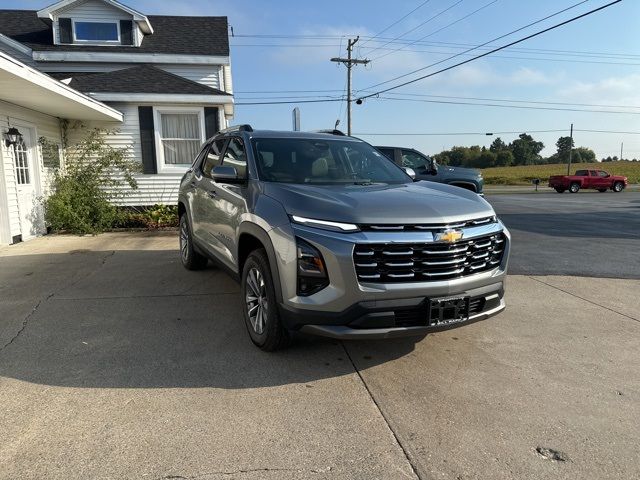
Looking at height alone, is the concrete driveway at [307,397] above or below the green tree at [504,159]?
below

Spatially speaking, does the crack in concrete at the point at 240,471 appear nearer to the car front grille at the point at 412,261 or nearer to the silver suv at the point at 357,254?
the silver suv at the point at 357,254

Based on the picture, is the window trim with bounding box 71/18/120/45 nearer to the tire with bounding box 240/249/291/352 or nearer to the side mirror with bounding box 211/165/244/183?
the side mirror with bounding box 211/165/244/183

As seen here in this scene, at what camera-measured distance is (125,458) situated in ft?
8.32

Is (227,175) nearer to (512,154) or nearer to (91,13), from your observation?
(91,13)

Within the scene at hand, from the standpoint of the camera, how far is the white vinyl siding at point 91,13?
1580 centimetres

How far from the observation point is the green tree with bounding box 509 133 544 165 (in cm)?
11362

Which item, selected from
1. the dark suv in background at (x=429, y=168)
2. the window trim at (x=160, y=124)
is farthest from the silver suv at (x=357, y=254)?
the window trim at (x=160, y=124)

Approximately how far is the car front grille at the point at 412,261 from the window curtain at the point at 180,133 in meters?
9.72

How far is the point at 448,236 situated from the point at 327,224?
2.79 ft

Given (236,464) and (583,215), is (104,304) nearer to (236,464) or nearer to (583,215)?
(236,464)

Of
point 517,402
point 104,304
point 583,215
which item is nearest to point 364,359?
point 517,402

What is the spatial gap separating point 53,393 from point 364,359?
2.25 m

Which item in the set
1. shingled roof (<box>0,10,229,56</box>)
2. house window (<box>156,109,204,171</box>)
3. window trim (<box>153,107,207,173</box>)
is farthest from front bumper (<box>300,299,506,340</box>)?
shingled roof (<box>0,10,229,56</box>)

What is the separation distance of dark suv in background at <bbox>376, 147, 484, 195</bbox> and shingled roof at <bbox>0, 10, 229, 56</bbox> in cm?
739
